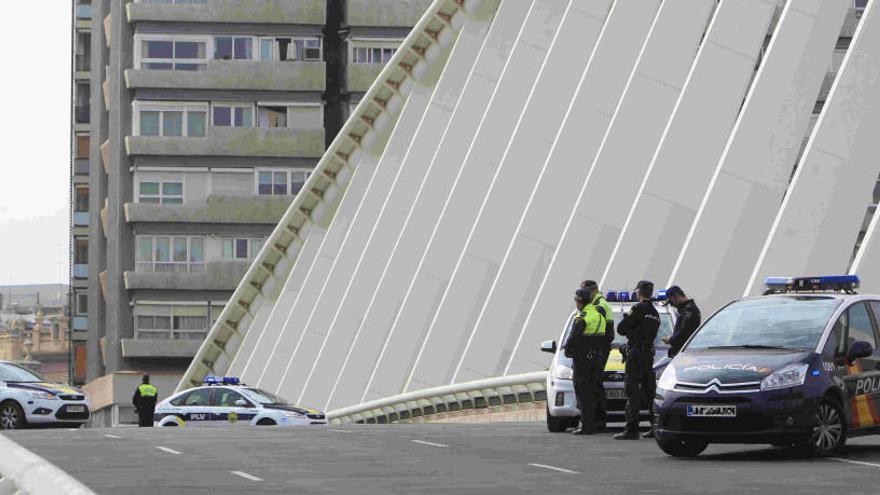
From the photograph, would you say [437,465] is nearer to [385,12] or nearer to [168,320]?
[168,320]

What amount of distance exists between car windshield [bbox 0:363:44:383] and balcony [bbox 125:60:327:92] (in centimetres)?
4633

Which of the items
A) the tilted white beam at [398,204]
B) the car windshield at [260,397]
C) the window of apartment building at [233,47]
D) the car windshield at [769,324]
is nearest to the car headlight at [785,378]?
the car windshield at [769,324]

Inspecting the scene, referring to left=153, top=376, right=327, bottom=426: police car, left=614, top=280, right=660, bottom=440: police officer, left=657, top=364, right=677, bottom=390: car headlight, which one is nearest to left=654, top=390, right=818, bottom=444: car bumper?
left=657, top=364, right=677, bottom=390: car headlight

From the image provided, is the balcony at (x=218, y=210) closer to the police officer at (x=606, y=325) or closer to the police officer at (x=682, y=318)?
the police officer at (x=606, y=325)

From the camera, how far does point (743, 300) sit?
19.3 metres

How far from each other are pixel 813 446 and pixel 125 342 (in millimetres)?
64933

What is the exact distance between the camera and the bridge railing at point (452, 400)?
33.8 meters

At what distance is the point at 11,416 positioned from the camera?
34.5 m

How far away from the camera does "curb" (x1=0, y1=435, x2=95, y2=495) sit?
11.8 meters

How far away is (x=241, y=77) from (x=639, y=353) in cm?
6205

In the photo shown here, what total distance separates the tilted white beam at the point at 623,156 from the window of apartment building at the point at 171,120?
163 feet

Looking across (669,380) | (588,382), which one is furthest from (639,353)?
(669,380)

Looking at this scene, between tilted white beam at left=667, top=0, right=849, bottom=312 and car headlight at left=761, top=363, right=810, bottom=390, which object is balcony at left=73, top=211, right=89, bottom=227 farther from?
car headlight at left=761, top=363, right=810, bottom=390

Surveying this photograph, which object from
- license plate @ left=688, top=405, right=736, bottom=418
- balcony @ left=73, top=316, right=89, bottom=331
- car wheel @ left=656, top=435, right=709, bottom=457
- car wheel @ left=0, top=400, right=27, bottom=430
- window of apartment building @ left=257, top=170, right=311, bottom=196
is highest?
license plate @ left=688, top=405, right=736, bottom=418
